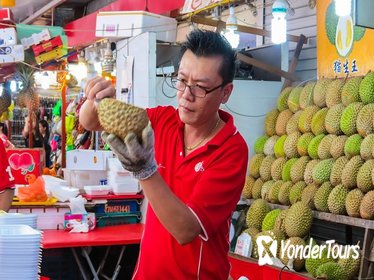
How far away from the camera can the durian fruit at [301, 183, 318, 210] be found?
196 inches

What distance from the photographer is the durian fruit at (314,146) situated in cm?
512

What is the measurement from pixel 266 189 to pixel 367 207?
133 cm

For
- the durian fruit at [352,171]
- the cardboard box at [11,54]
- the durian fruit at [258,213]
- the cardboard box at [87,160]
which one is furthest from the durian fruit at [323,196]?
the cardboard box at [11,54]

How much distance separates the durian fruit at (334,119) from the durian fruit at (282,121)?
679 mm

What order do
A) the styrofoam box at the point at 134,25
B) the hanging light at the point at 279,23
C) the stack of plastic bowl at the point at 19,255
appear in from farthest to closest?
→ the styrofoam box at the point at 134,25 → the hanging light at the point at 279,23 → the stack of plastic bowl at the point at 19,255

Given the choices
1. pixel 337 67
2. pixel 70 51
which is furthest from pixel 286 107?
pixel 70 51

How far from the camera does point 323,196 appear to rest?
4844mm

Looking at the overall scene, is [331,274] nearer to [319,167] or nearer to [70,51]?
[319,167]

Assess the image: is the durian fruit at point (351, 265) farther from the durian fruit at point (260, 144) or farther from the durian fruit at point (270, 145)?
the durian fruit at point (260, 144)

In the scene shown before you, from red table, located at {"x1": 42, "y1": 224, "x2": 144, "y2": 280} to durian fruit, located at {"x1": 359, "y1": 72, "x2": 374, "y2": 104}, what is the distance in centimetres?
203

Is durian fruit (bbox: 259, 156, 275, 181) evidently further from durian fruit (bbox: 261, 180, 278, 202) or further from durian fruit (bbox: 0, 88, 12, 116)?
durian fruit (bbox: 0, 88, 12, 116)

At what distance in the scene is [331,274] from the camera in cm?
446

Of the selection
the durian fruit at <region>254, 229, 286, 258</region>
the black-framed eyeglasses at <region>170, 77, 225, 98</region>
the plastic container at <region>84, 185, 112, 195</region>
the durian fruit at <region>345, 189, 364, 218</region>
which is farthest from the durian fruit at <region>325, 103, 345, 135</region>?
the black-framed eyeglasses at <region>170, 77, 225, 98</region>

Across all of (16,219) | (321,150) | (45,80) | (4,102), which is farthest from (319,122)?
(45,80)
